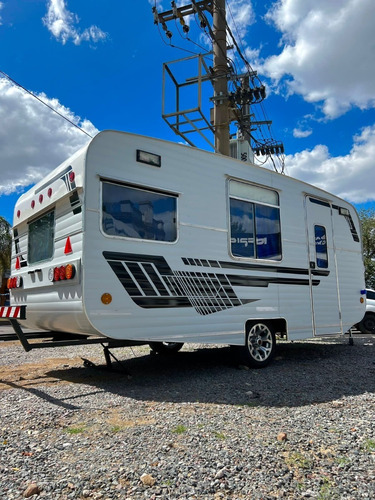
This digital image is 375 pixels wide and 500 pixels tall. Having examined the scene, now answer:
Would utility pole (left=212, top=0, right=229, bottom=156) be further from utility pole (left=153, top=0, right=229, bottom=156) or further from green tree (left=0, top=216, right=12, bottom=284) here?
green tree (left=0, top=216, right=12, bottom=284)

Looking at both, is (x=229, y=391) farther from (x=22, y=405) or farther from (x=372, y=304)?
(x=372, y=304)

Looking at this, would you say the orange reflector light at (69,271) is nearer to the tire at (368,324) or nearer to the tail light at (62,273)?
the tail light at (62,273)

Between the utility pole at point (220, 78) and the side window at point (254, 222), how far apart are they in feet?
17.8

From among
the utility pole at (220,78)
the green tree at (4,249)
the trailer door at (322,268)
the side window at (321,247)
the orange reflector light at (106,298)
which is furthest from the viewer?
the green tree at (4,249)

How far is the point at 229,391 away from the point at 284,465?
216 centimetres

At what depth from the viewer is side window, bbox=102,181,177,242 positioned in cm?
499

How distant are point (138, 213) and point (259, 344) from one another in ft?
9.90

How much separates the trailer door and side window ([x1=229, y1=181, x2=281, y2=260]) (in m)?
1.01

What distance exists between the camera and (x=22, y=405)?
4.38 metres

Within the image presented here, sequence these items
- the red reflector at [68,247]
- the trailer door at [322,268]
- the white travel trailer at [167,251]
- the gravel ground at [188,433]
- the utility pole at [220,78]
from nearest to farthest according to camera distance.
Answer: the gravel ground at [188,433] → the white travel trailer at [167,251] → the red reflector at [68,247] → the trailer door at [322,268] → the utility pole at [220,78]

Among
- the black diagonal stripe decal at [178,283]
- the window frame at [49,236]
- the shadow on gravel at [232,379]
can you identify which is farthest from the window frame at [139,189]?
the shadow on gravel at [232,379]

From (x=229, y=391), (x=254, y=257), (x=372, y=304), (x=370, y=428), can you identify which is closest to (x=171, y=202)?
(x=254, y=257)

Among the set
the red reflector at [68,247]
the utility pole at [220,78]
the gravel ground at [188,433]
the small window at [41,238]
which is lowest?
the gravel ground at [188,433]

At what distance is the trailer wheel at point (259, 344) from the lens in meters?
6.27
